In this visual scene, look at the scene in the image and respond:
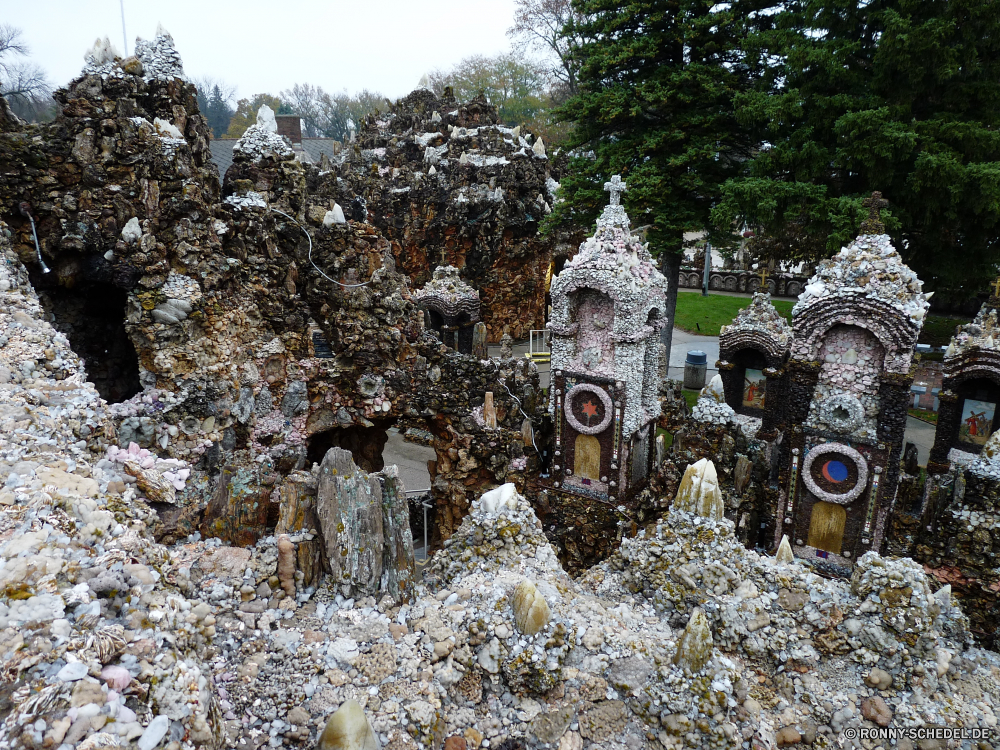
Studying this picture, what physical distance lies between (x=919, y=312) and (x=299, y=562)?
8.07 metres

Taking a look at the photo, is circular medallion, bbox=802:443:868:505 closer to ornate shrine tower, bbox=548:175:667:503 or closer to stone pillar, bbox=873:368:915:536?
stone pillar, bbox=873:368:915:536

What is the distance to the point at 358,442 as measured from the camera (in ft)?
40.7

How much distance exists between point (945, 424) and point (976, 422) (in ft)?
1.65

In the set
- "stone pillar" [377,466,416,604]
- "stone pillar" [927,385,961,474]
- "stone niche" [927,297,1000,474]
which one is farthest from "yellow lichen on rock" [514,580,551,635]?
"stone pillar" [927,385,961,474]

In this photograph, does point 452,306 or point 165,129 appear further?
point 452,306

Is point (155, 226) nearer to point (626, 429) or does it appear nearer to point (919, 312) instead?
point (626, 429)

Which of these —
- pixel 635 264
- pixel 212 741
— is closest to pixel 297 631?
pixel 212 741

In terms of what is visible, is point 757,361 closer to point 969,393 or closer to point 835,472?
point 969,393

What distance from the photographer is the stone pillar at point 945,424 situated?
444 inches

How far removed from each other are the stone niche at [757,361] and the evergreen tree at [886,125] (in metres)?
1.91

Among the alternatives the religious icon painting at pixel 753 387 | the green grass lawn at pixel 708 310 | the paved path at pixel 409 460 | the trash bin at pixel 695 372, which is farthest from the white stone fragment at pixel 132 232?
the green grass lawn at pixel 708 310

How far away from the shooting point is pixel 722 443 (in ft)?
30.7

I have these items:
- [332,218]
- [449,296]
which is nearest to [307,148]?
[449,296]

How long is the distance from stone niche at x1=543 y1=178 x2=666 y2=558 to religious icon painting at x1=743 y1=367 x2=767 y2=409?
343 centimetres
